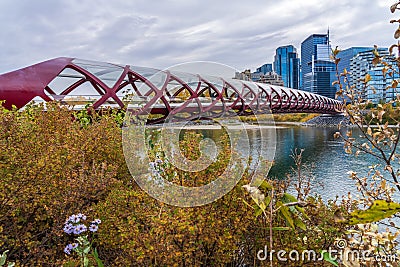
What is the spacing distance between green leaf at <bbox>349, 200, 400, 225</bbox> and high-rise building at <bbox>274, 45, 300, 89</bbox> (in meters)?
53.1

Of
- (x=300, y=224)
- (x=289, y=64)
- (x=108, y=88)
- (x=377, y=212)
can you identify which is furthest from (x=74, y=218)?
(x=289, y=64)

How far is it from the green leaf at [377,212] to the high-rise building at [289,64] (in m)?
53.1

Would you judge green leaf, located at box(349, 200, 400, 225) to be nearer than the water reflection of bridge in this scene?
Yes

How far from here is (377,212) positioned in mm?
875

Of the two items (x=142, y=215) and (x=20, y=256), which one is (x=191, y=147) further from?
(x=20, y=256)

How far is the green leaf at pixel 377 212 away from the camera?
2.83ft

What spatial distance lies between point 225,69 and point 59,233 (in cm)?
128

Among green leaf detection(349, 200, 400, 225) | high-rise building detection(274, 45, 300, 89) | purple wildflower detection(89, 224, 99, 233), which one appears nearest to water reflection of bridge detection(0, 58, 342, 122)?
purple wildflower detection(89, 224, 99, 233)

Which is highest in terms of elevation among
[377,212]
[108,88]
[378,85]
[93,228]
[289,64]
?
[289,64]

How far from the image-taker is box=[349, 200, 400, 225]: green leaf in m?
0.86

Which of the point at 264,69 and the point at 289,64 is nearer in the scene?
the point at 264,69

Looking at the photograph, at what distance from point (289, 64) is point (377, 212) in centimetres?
5488

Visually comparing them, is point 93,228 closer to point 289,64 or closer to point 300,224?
point 300,224

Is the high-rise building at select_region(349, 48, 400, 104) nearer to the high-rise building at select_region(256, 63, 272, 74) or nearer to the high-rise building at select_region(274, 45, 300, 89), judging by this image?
the high-rise building at select_region(256, 63, 272, 74)
